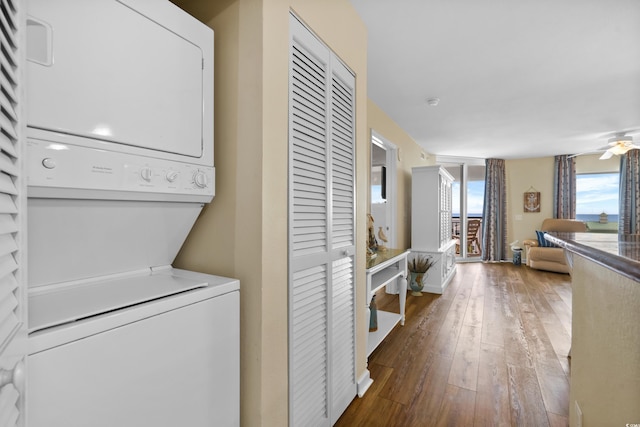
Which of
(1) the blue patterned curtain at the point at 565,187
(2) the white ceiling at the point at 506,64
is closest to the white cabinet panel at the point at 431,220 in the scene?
(2) the white ceiling at the point at 506,64

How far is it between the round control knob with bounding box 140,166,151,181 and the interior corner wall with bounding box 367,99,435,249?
267 centimetres

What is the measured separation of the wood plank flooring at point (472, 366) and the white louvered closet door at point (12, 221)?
1578 millimetres

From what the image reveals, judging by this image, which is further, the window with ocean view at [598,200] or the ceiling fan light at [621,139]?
the window with ocean view at [598,200]

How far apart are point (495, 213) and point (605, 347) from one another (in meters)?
6.48

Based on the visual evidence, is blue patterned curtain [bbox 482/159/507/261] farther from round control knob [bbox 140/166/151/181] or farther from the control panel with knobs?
round control knob [bbox 140/166/151/181]

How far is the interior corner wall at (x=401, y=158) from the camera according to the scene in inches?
138

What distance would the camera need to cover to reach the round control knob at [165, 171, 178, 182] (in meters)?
0.93

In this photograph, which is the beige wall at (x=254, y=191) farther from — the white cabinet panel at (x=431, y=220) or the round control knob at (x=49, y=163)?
the white cabinet panel at (x=431, y=220)

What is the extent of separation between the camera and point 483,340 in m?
2.65

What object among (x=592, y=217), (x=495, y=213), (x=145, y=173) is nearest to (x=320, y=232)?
(x=145, y=173)

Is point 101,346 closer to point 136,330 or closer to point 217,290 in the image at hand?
point 136,330

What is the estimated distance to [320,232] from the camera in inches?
56.4

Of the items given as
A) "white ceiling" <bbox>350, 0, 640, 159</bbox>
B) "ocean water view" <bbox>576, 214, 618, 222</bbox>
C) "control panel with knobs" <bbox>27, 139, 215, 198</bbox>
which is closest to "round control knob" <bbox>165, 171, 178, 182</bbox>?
"control panel with knobs" <bbox>27, 139, 215, 198</bbox>

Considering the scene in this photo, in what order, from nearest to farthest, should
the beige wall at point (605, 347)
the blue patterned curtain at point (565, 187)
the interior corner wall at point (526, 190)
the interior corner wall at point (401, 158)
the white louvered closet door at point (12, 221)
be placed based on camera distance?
the white louvered closet door at point (12, 221)
the beige wall at point (605, 347)
the interior corner wall at point (401, 158)
the blue patterned curtain at point (565, 187)
the interior corner wall at point (526, 190)
